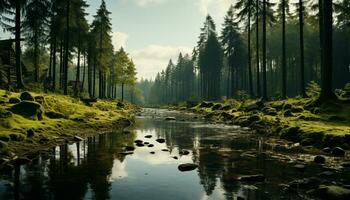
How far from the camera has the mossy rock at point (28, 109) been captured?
19.7m

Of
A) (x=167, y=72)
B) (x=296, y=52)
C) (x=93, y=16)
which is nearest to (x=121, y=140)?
(x=93, y=16)

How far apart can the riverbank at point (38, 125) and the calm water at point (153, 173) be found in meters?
1.16

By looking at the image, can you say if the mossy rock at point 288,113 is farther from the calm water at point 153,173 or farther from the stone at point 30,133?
the stone at point 30,133

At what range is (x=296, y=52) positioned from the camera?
234 ft

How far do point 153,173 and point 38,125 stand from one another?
9473 mm

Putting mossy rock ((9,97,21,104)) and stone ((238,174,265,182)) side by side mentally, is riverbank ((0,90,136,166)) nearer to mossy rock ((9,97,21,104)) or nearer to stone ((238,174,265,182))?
mossy rock ((9,97,21,104))

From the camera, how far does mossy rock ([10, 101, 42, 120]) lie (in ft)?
64.7

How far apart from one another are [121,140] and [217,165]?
8394mm

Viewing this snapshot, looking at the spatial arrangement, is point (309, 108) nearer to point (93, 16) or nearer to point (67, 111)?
point (67, 111)

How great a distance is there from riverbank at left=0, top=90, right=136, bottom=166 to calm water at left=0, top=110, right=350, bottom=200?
116 cm

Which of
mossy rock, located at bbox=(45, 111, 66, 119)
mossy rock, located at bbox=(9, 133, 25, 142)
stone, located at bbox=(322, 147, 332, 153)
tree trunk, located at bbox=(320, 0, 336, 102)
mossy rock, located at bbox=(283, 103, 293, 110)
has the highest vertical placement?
tree trunk, located at bbox=(320, 0, 336, 102)


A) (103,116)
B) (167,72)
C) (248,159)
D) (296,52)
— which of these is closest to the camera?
(248,159)

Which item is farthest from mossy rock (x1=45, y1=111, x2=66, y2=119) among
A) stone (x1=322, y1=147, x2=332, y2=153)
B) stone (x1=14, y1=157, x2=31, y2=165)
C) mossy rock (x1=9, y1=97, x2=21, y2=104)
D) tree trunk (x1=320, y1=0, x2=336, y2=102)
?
tree trunk (x1=320, y1=0, x2=336, y2=102)

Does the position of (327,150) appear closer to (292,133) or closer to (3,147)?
(292,133)
